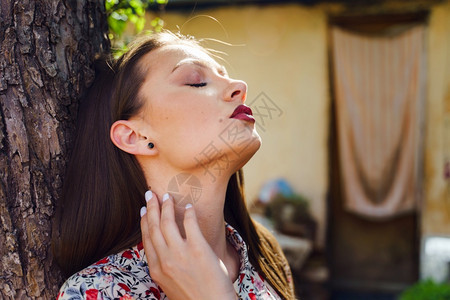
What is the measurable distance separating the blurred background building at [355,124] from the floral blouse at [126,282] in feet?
13.9

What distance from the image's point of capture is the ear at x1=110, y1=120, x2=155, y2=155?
5.78ft

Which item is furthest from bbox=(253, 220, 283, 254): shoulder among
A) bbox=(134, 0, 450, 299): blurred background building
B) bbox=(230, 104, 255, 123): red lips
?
bbox=(134, 0, 450, 299): blurred background building

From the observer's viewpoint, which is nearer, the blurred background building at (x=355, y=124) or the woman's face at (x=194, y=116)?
the woman's face at (x=194, y=116)

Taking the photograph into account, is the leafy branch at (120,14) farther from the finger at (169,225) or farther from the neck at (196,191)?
the finger at (169,225)

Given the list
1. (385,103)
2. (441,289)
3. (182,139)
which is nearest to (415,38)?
(385,103)

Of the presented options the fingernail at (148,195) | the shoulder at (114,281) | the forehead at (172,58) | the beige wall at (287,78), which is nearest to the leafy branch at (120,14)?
the forehead at (172,58)

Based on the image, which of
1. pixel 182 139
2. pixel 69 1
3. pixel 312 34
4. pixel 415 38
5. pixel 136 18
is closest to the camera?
pixel 182 139

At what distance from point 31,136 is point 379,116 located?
199 inches

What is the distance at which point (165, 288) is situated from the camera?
157cm

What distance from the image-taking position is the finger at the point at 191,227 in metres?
1.57

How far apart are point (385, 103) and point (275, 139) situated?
145 cm

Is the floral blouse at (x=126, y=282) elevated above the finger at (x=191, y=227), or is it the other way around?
the finger at (x=191, y=227)

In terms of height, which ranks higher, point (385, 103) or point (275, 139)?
point (385, 103)

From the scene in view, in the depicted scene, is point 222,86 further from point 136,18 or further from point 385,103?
point 385,103
